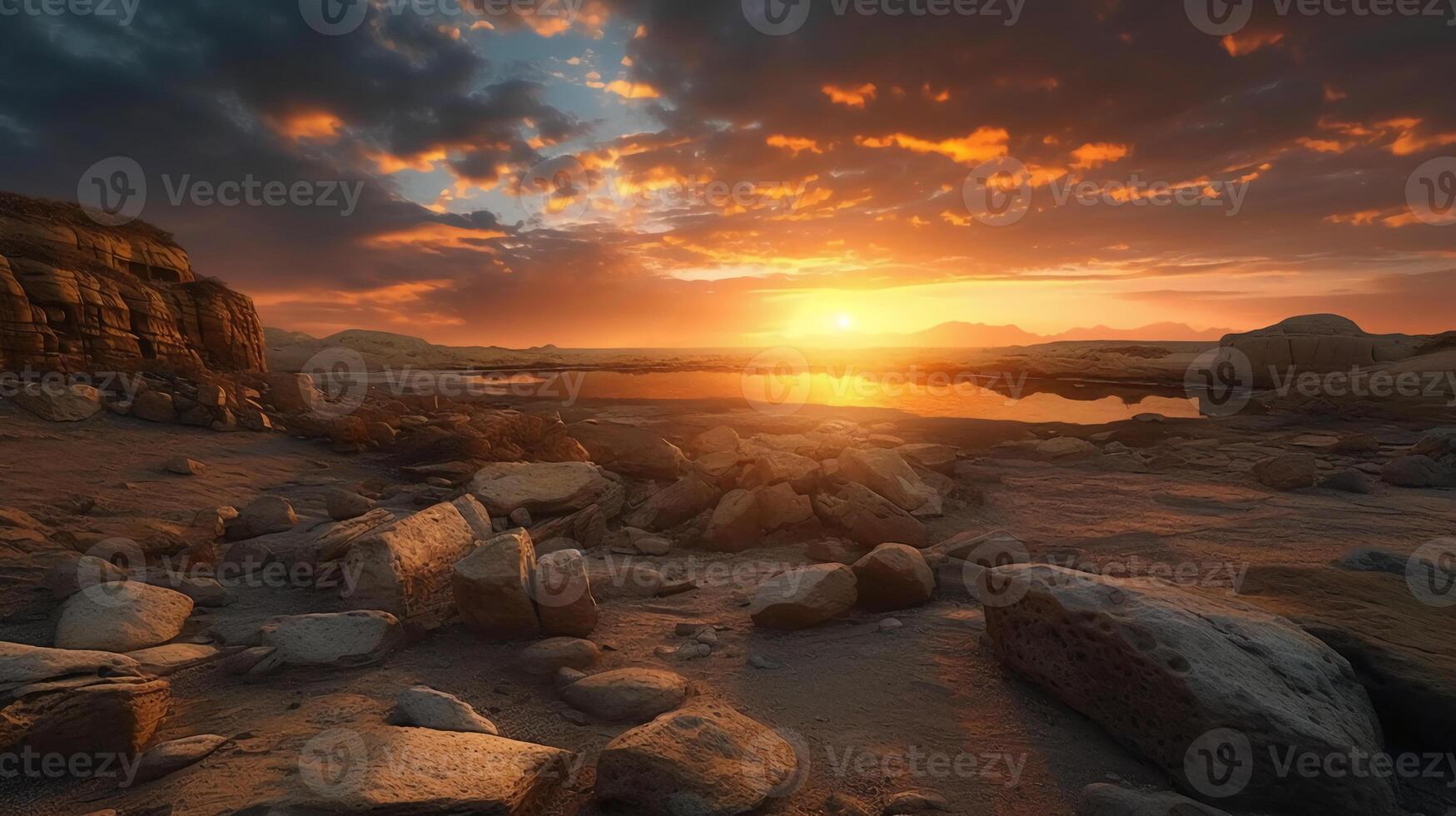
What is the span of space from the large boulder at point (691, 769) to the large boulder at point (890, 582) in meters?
2.49

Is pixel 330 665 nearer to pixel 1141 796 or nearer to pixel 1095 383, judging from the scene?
pixel 1141 796

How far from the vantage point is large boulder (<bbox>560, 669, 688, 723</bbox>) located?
3844 millimetres

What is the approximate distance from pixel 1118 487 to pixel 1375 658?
23.1ft

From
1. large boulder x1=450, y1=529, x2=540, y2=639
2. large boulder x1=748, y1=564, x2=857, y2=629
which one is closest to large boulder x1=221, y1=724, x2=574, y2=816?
large boulder x1=450, y1=529, x2=540, y2=639

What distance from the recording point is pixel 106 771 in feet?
9.75

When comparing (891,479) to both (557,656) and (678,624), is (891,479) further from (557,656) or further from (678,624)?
(557,656)

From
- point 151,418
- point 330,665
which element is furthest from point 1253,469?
point 151,418

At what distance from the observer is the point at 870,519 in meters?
7.66

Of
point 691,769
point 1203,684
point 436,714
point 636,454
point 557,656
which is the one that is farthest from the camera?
point 636,454

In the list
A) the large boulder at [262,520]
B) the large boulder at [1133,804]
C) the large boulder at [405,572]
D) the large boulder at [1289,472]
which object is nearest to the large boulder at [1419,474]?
the large boulder at [1289,472]

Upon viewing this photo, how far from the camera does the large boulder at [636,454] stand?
9555 mm

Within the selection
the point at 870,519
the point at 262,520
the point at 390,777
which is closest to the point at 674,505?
the point at 870,519

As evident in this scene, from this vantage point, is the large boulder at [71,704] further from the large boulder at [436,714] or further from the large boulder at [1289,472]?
the large boulder at [1289,472]

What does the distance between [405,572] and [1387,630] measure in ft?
24.4
